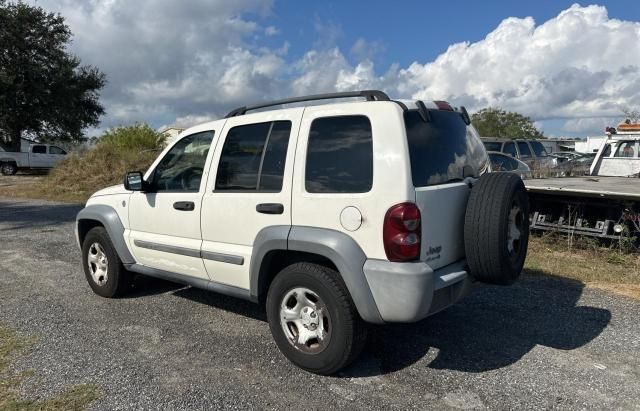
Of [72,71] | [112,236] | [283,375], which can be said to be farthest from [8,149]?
[283,375]

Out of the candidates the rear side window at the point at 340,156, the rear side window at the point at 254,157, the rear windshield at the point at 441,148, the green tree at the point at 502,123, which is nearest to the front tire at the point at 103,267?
the rear side window at the point at 254,157

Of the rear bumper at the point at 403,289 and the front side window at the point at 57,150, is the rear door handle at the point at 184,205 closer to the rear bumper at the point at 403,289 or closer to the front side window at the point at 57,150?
the rear bumper at the point at 403,289

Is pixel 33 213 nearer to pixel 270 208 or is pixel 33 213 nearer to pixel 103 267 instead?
pixel 103 267

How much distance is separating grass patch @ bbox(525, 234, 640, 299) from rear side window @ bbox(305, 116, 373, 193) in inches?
152

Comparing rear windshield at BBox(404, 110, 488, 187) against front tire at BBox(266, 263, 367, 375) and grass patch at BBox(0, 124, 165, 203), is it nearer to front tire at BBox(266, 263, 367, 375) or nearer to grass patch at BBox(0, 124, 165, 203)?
front tire at BBox(266, 263, 367, 375)

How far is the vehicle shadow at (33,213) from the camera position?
36.8ft

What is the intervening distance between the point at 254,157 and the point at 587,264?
198 inches

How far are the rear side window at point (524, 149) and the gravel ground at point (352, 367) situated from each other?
35.5 ft

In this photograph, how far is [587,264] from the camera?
6734 millimetres

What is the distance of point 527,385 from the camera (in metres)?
3.44

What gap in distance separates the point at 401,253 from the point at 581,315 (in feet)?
8.85

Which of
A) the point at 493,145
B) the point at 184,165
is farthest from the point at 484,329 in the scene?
the point at 493,145

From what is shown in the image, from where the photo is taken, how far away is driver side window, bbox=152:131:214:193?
441 cm

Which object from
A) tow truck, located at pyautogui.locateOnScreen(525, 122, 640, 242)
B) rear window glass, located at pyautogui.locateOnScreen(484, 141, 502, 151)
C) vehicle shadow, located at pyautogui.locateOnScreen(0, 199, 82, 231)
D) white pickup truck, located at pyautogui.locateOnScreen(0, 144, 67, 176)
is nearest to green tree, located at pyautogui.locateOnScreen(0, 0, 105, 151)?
white pickup truck, located at pyautogui.locateOnScreen(0, 144, 67, 176)
